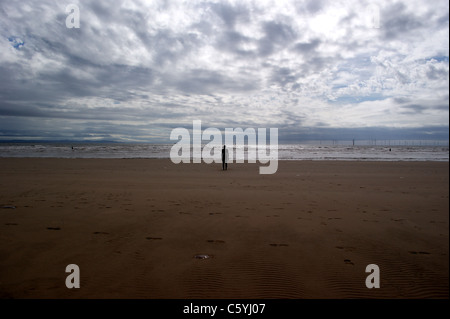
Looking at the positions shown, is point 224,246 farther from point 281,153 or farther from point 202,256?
point 281,153

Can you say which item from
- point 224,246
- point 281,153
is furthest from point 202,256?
point 281,153

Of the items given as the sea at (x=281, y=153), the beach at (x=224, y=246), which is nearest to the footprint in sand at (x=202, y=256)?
the beach at (x=224, y=246)

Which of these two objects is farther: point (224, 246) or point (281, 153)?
point (281, 153)

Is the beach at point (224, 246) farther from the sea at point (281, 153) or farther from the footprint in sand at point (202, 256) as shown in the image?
the sea at point (281, 153)

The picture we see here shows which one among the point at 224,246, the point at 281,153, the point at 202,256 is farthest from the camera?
the point at 281,153

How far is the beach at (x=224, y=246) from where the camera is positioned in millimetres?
3572

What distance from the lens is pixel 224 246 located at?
489cm

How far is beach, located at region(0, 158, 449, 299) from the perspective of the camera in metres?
3.57

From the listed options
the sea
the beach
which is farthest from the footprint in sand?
the sea

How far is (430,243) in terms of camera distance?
4.88m

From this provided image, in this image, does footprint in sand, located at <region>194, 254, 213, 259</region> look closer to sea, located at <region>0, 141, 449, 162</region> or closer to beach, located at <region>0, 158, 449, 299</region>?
beach, located at <region>0, 158, 449, 299</region>

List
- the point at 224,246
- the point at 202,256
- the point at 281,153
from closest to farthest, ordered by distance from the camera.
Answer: the point at 202,256, the point at 224,246, the point at 281,153
